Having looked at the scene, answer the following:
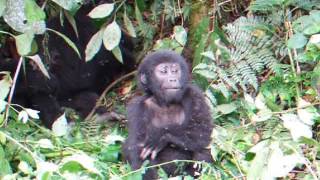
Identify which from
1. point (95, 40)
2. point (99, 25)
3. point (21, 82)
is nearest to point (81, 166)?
point (95, 40)

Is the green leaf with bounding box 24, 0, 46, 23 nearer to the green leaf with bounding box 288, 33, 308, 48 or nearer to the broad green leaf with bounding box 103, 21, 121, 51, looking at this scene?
the broad green leaf with bounding box 103, 21, 121, 51

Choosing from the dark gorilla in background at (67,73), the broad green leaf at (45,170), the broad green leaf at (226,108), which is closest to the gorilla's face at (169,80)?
the broad green leaf at (226,108)

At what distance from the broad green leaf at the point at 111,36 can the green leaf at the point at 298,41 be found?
112cm

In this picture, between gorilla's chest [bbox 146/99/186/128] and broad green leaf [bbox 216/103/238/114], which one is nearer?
gorilla's chest [bbox 146/99/186/128]

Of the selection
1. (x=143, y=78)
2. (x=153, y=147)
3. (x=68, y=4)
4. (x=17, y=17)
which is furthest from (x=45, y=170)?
(x=68, y=4)

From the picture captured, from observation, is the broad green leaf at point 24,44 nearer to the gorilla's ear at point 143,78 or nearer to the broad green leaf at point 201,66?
the gorilla's ear at point 143,78

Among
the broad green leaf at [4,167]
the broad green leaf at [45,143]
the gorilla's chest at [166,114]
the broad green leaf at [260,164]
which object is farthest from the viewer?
the gorilla's chest at [166,114]

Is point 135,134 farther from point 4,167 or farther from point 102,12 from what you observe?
point 102,12

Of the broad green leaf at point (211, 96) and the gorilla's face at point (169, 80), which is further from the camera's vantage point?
the broad green leaf at point (211, 96)

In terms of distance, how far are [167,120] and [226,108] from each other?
2.60 ft

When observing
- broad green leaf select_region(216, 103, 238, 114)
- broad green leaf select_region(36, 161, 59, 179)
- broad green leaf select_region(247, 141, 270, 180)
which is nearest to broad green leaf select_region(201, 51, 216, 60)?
broad green leaf select_region(216, 103, 238, 114)

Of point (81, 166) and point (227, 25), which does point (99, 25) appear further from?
point (81, 166)

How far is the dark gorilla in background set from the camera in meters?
6.14

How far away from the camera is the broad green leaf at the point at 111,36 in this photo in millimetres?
5129
